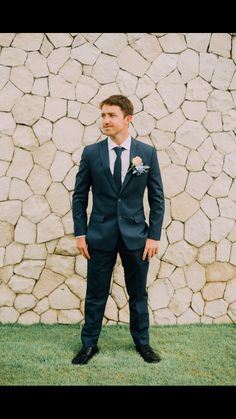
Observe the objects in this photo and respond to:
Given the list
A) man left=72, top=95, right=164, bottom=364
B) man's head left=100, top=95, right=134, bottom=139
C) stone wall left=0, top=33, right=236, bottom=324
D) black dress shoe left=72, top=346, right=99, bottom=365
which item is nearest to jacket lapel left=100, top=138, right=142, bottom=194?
man left=72, top=95, right=164, bottom=364

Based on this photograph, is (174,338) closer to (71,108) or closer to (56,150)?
(56,150)

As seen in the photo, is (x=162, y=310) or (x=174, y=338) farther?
(x=162, y=310)

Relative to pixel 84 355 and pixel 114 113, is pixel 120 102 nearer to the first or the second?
pixel 114 113

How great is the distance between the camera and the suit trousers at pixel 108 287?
3537 millimetres

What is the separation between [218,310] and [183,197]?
1.12 m

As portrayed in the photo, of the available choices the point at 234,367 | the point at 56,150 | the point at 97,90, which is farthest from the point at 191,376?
the point at 97,90

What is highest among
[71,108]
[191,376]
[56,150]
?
[71,108]

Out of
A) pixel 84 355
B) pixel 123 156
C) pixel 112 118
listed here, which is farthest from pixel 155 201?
pixel 84 355

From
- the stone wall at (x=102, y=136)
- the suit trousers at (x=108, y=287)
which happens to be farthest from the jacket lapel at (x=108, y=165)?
the stone wall at (x=102, y=136)

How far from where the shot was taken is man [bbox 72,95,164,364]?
3.42 metres

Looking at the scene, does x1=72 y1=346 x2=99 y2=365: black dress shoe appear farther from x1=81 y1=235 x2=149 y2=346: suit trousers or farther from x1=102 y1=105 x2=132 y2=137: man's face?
x1=102 y1=105 x2=132 y2=137: man's face

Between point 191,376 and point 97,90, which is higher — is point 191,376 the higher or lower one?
the lower one

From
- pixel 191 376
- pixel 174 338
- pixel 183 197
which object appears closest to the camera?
pixel 191 376

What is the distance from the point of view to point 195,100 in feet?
14.0
